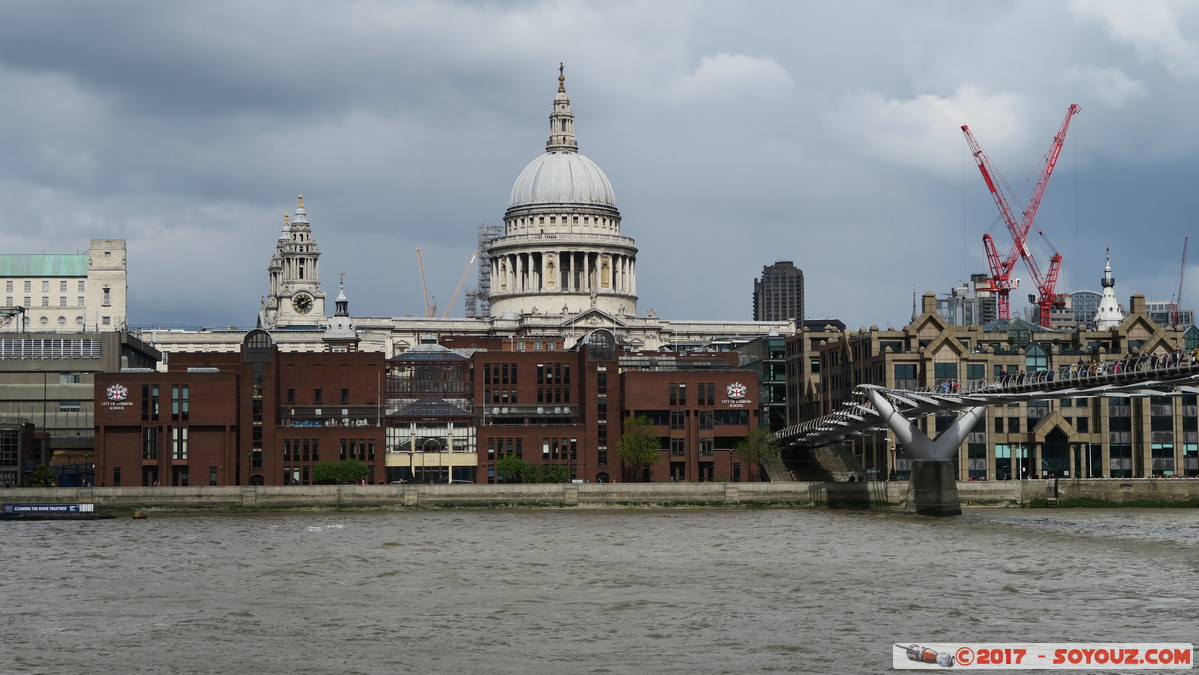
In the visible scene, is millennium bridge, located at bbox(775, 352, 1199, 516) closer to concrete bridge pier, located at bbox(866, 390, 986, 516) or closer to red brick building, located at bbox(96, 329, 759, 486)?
concrete bridge pier, located at bbox(866, 390, 986, 516)

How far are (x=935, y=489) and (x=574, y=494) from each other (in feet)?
72.1

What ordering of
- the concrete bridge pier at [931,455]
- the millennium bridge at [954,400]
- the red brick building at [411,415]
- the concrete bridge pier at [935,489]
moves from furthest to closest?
the red brick building at [411,415] < the concrete bridge pier at [935,489] < the concrete bridge pier at [931,455] < the millennium bridge at [954,400]

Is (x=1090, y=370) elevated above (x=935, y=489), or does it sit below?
above

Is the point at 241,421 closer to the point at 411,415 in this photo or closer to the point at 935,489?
the point at 411,415

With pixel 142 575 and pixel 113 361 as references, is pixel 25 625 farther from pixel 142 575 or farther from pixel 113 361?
pixel 113 361

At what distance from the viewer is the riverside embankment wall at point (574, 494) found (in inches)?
4432

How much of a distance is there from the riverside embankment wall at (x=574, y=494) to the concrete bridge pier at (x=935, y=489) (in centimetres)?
917

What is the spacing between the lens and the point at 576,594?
203ft

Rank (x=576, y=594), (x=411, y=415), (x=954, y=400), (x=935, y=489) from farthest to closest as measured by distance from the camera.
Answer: (x=411, y=415) → (x=935, y=489) → (x=954, y=400) → (x=576, y=594)

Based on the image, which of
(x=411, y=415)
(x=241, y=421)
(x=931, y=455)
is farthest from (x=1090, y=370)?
(x=241, y=421)

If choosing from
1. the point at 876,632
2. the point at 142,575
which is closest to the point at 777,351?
the point at 142,575

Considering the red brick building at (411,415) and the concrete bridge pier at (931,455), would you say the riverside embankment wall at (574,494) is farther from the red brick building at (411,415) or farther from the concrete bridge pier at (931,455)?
the red brick building at (411,415)

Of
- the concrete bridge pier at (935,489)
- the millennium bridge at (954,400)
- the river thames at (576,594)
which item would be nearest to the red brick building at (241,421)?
the river thames at (576,594)

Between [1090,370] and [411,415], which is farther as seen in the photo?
[411,415]
